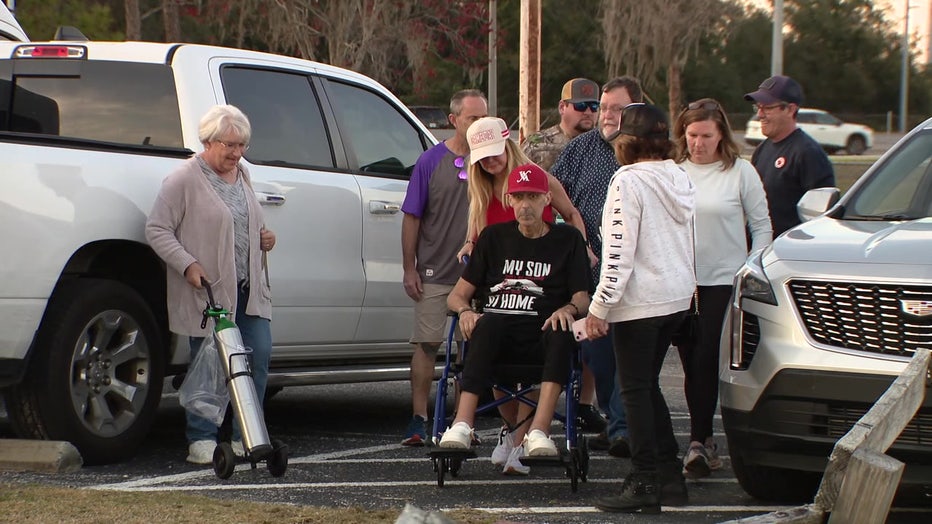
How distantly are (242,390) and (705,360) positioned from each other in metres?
2.27

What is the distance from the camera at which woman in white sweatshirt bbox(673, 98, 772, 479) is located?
723 centimetres

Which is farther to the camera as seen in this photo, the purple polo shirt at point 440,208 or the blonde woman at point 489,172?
the purple polo shirt at point 440,208

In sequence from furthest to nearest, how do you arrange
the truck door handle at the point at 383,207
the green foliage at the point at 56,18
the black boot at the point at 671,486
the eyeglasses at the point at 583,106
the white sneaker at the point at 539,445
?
the green foliage at the point at 56,18
the eyeglasses at the point at 583,106
the truck door handle at the point at 383,207
the white sneaker at the point at 539,445
the black boot at the point at 671,486

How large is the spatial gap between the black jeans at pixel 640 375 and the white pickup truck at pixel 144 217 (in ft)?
7.38

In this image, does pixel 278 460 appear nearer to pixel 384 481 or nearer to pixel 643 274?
pixel 384 481

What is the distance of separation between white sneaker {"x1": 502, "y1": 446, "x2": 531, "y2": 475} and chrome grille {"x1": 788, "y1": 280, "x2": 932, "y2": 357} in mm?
1639

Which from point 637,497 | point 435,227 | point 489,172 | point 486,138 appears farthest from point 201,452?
point 637,497

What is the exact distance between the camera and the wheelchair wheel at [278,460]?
6536 mm

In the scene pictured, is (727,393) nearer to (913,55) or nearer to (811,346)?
(811,346)

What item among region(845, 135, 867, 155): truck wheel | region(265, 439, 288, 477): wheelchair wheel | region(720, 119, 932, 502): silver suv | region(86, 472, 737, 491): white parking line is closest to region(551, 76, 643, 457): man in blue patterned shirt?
→ region(86, 472, 737, 491): white parking line

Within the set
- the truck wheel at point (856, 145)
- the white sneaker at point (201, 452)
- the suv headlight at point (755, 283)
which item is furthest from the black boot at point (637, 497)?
the truck wheel at point (856, 145)

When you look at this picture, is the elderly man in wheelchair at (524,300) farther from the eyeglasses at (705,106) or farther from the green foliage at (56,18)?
the green foliage at (56,18)

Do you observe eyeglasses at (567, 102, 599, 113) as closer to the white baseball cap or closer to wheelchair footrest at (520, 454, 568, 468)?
the white baseball cap

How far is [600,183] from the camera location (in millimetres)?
7996
